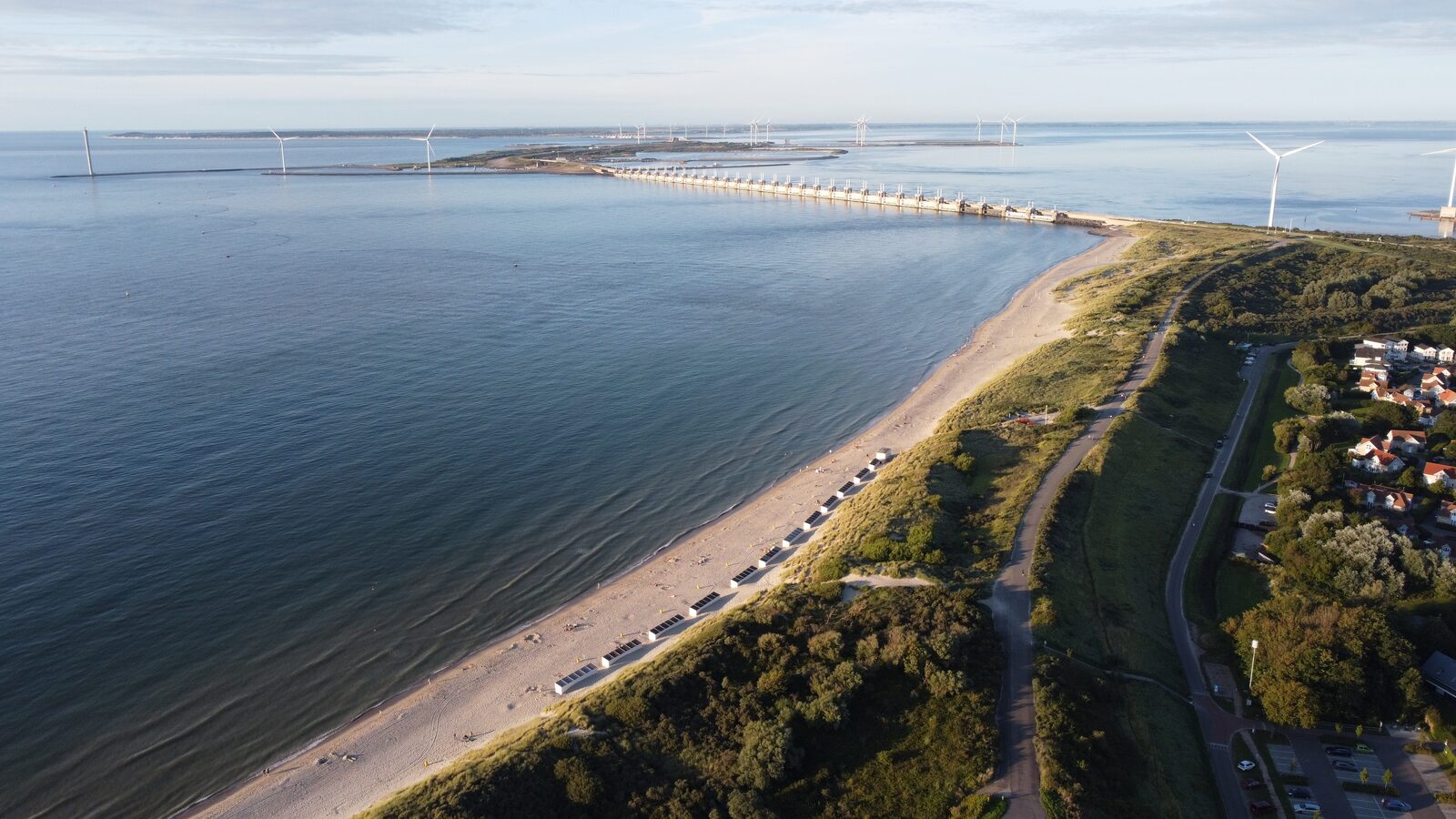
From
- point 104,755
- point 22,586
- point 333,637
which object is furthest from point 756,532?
point 22,586

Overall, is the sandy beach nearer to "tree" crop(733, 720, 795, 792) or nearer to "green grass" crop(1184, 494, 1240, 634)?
"tree" crop(733, 720, 795, 792)

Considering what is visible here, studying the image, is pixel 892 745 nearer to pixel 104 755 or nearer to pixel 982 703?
pixel 982 703

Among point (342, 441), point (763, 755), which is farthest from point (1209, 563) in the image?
point (342, 441)

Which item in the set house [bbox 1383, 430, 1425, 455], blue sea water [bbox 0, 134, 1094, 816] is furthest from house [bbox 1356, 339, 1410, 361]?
blue sea water [bbox 0, 134, 1094, 816]

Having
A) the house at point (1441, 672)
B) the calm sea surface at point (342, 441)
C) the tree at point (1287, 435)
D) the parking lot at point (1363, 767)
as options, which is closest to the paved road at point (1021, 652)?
the parking lot at point (1363, 767)

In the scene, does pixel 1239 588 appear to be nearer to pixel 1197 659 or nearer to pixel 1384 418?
pixel 1197 659

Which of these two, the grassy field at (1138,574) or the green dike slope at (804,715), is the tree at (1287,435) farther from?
the green dike slope at (804,715)
